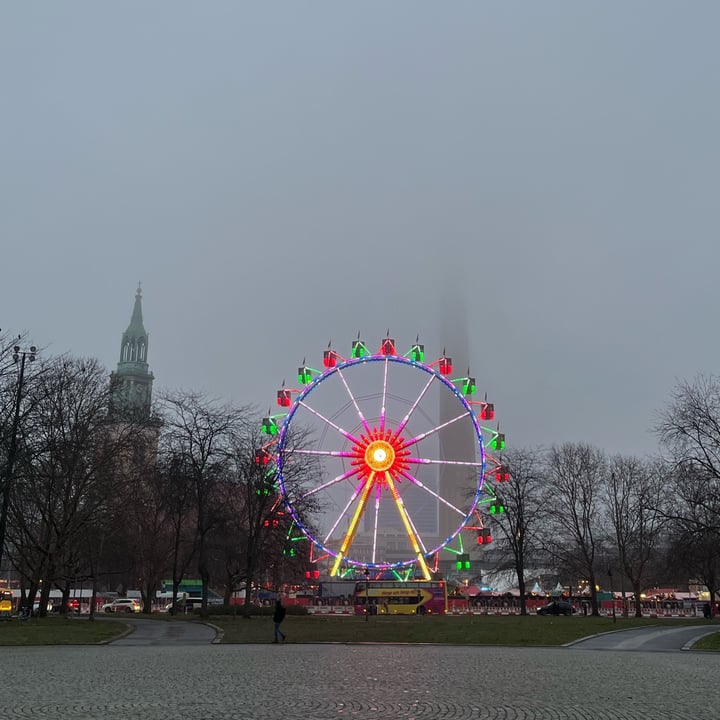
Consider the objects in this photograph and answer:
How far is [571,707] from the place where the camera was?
1248cm

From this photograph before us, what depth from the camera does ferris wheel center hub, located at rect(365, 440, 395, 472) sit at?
53.2m

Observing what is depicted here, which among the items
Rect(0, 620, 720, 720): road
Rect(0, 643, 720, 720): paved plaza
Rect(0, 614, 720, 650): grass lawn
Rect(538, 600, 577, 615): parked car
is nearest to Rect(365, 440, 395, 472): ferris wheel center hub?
Rect(0, 614, 720, 650): grass lawn

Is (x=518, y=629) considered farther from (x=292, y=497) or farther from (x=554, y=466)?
(x=554, y=466)

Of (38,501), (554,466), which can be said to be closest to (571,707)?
(38,501)

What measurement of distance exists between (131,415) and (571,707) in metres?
43.5

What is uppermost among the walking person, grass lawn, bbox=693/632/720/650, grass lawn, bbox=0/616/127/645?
the walking person

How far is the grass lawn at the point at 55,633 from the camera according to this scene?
2884 cm

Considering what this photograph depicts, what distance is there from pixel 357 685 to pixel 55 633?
22.1 meters

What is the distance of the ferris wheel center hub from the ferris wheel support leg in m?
0.79

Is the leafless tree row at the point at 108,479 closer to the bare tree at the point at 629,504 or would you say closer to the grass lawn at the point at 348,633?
the grass lawn at the point at 348,633

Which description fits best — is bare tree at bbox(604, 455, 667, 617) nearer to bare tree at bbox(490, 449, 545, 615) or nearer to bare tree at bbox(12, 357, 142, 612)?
bare tree at bbox(490, 449, 545, 615)

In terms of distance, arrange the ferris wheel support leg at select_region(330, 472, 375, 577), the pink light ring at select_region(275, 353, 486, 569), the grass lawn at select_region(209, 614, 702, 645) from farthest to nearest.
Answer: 1. the ferris wheel support leg at select_region(330, 472, 375, 577)
2. the pink light ring at select_region(275, 353, 486, 569)
3. the grass lawn at select_region(209, 614, 702, 645)

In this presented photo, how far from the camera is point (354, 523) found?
53094 mm

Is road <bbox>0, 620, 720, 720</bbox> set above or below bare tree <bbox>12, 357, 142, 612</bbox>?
below
